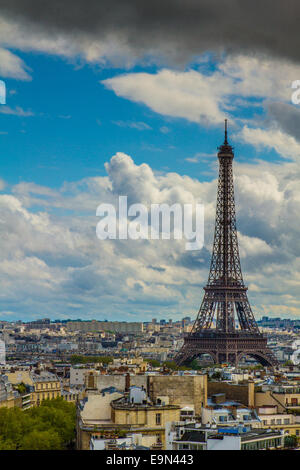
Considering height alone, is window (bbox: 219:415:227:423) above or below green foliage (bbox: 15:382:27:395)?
below

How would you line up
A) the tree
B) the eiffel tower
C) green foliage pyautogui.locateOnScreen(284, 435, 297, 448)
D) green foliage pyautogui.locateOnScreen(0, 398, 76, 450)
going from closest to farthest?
green foliage pyautogui.locateOnScreen(284, 435, 297, 448)
the tree
green foliage pyautogui.locateOnScreen(0, 398, 76, 450)
the eiffel tower

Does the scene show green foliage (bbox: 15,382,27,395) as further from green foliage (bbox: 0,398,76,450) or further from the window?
the window

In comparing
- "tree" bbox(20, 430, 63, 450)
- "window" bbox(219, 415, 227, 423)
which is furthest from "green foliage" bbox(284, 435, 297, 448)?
"tree" bbox(20, 430, 63, 450)

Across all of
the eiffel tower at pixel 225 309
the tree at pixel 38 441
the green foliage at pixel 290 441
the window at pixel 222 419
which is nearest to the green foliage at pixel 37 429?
the tree at pixel 38 441

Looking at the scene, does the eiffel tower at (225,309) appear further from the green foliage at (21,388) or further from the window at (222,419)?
the window at (222,419)

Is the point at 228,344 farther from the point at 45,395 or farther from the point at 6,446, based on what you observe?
the point at 6,446

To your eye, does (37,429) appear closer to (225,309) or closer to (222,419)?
(222,419)
